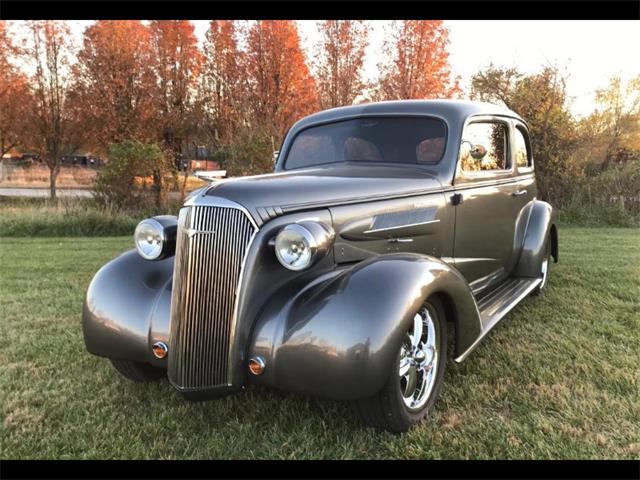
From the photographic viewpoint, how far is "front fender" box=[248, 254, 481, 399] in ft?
7.11

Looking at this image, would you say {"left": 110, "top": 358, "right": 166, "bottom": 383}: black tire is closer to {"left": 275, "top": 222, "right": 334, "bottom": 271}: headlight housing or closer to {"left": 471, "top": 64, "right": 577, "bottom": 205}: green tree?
{"left": 275, "top": 222, "right": 334, "bottom": 271}: headlight housing

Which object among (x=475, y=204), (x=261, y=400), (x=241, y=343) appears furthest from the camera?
(x=475, y=204)

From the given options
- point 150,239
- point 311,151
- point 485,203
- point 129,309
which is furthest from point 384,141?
point 129,309

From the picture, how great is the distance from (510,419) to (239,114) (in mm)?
15246

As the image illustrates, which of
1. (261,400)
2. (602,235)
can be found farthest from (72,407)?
(602,235)

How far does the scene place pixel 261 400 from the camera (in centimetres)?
283

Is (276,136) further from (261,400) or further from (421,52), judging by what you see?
(261,400)

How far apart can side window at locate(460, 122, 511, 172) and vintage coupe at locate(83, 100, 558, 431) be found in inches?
2.1

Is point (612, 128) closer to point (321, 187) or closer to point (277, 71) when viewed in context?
point (277, 71)

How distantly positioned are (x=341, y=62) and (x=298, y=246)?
1728 cm

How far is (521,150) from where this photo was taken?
16.1 feet

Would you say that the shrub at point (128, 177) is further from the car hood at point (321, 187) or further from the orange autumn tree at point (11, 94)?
the car hood at point (321, 187)

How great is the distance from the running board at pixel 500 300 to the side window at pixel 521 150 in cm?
117

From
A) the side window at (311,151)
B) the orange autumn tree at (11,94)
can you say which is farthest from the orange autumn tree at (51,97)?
the side window at (311,151)
